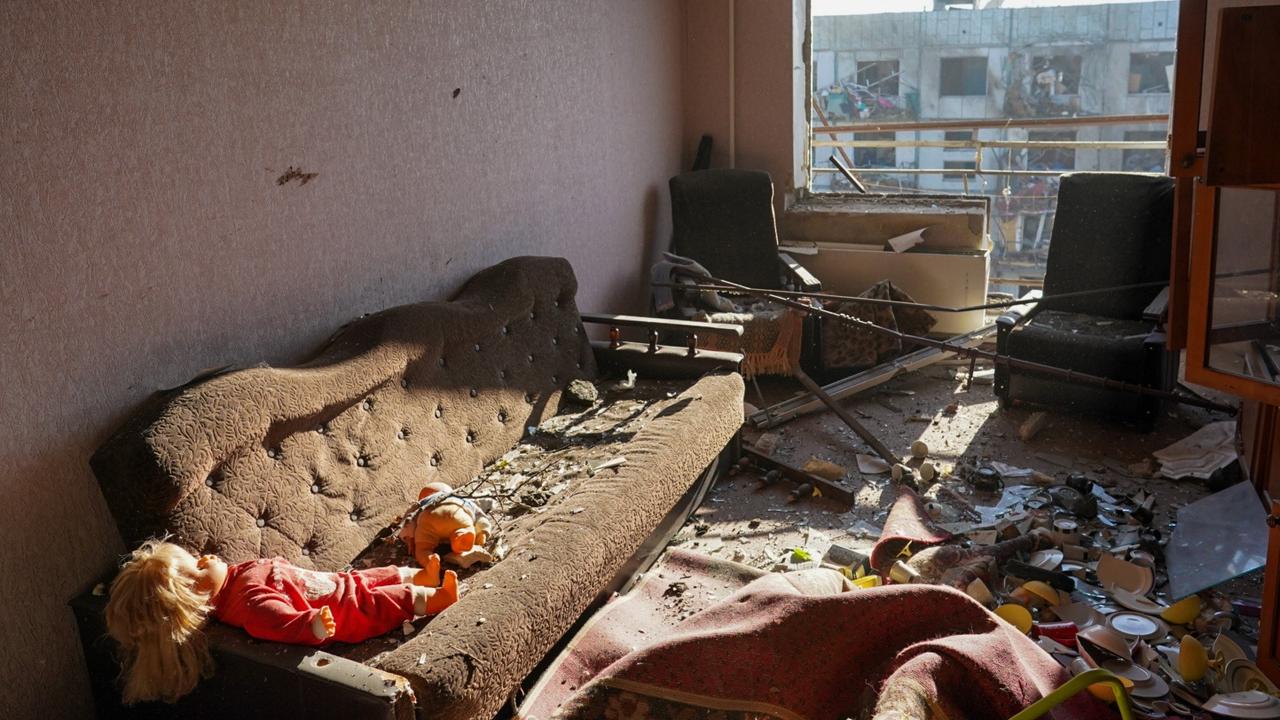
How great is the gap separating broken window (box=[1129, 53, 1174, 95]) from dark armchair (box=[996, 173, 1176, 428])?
11630mm

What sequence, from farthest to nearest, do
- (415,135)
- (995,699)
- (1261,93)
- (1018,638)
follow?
(415,135), (1261,93), (1018,638), (995,699)

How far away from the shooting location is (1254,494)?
3.29 metres

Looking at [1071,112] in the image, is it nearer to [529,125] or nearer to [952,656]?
[529,125]

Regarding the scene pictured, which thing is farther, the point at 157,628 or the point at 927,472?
the point at 927,472

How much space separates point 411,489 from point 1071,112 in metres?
15.2

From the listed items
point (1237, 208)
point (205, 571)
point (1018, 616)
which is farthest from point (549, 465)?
point (1237, 208)

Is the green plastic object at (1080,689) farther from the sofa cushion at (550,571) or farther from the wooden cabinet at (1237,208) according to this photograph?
the wooden cabinet at (1237,208)

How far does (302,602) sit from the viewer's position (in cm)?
219

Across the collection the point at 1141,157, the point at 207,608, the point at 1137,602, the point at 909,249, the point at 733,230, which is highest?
the point at 1141,157

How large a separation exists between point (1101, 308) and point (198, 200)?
13.6ft

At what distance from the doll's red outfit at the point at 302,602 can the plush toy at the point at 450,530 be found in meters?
0.24

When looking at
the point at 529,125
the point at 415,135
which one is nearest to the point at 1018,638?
the point at 415,135

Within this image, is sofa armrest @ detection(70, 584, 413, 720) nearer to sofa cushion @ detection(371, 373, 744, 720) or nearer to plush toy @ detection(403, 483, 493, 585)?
sofa cushion @ detection(371, 373, 744, 720)

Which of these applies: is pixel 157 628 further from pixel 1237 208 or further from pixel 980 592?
pixel 1237 208
